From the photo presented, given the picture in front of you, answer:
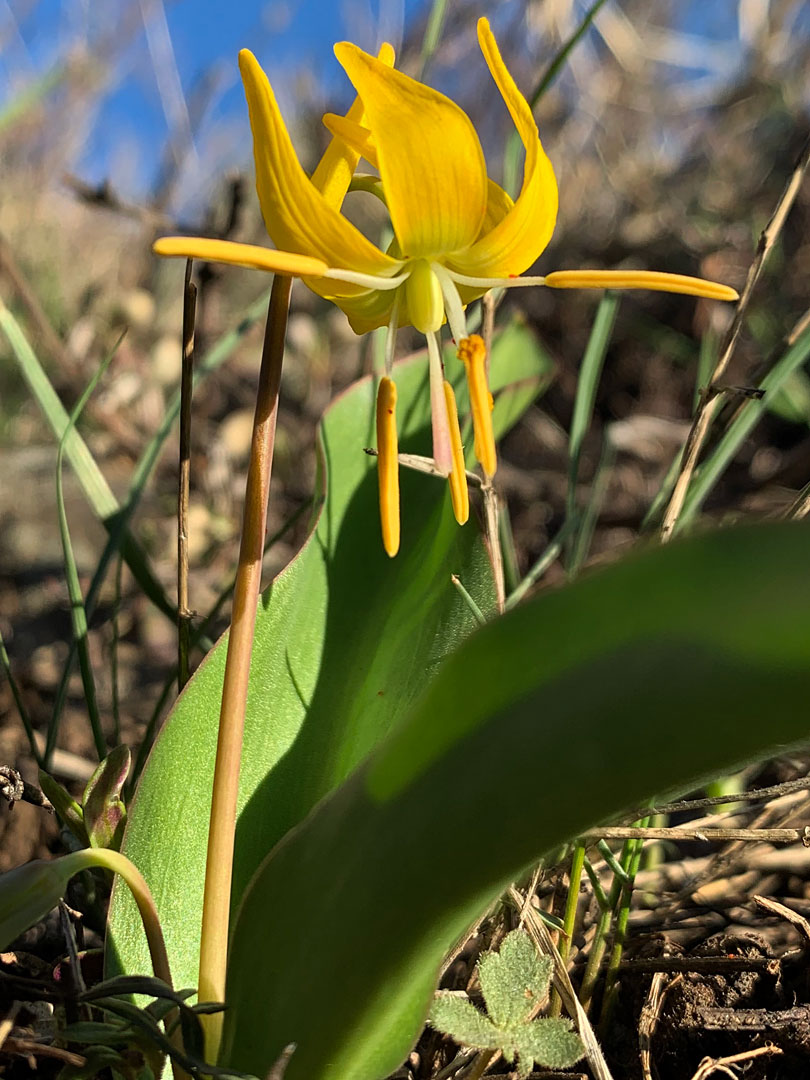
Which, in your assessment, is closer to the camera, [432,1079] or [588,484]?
[432,1079]

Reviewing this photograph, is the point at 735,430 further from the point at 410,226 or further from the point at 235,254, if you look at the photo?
the point at 235,254

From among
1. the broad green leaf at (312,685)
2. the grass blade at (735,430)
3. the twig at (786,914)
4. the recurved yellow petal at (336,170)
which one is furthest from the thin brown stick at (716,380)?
the recurved yellow petal at (336,170)

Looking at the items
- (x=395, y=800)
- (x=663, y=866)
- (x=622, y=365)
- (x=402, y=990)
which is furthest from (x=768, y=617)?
(x=622, y=365)

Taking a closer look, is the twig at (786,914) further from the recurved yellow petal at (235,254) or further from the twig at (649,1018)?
the recurved yellow petal at (235,254)

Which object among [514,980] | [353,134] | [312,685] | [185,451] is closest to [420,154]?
[353,134]

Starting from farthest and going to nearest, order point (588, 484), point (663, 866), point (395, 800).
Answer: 1. point (588, 484)
2. point (663, 866)
3. point (395, 800)

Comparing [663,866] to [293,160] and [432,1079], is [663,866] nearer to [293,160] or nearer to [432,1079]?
[432,1079]

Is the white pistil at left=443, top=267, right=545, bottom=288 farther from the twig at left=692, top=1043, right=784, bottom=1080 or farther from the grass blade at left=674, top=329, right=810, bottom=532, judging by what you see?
the twig at left=692, top=1043, right=784, bottom=1080
